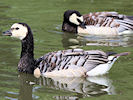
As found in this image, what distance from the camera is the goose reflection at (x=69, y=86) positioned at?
33.2 feet

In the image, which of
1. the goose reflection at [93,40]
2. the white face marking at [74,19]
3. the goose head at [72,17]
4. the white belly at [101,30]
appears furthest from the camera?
the white face marking at [74,19]

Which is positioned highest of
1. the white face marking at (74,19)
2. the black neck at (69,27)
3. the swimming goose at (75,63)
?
the white face marking at (74,19)

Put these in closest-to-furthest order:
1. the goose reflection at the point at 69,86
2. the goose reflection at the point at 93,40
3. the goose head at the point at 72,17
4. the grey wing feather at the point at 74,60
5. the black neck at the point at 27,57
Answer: the goose reflection at the point at 69,86, the grey wing feather at the point at 74,60, the black neck at the point at 27,57, the goose reflection at the point at 93,40, the goose head at the point at 72,17

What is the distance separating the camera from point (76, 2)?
2016 centimetres

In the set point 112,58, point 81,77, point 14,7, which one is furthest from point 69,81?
point 14,7

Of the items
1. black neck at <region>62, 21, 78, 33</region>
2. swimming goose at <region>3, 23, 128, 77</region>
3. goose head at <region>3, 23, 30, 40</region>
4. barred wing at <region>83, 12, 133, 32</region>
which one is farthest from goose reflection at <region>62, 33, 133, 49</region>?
swimming goose at <region>3, 23, 128, 77</region>

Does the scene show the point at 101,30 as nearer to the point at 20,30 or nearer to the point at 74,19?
the point at 74,19

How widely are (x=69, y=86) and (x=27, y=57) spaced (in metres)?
1.64

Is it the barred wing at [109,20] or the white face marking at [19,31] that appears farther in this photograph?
the barred wing at [109,20]

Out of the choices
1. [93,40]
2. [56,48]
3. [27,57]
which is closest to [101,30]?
[93,40]

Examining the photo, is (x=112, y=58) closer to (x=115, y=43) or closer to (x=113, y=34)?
(x=115, y=43)

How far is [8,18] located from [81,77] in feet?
23.3

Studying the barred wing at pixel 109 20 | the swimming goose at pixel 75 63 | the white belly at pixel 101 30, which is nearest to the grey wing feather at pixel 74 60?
the swimming goose at pixel 75 63

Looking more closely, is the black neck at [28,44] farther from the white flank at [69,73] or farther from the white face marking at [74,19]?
the white face marking at [74,19]
